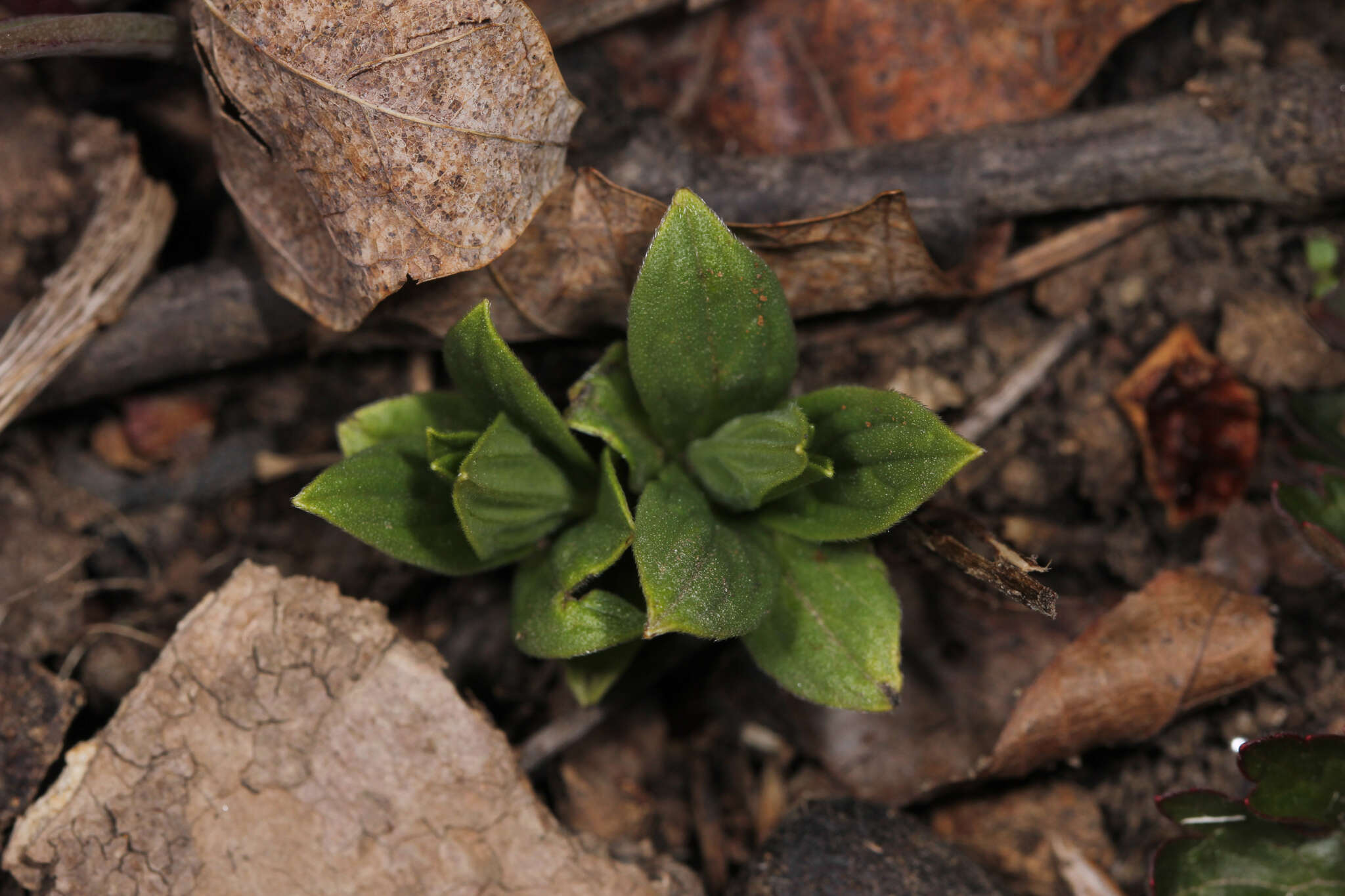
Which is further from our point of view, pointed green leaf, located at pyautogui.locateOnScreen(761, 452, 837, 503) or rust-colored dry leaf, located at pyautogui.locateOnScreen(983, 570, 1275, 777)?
rust-colored dry leaf, located at pyautogui.locateOnScreen(983, 570, 1275, 777)

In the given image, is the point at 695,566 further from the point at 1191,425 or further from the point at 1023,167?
the point at 1191,425

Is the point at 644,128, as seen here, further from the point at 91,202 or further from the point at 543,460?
the point at 91,202

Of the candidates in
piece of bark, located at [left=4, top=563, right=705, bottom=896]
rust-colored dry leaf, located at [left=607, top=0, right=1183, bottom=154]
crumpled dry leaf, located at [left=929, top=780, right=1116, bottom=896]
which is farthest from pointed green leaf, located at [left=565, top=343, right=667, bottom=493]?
crumpled dry leaf, located at [left=929, top=780, right=1116, bottom=896]

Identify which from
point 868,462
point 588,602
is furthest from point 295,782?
point 868,462

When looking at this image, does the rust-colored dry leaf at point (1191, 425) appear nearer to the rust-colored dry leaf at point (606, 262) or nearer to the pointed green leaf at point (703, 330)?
the rust-colored dry leaf at point (606, 262)

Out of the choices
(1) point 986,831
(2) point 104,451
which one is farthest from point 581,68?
(1) point 986,831

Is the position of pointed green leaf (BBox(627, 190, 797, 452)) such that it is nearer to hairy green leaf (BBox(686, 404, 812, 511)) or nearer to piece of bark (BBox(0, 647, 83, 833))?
hairy green leaf (BBox(686, 404, 812, 511))
